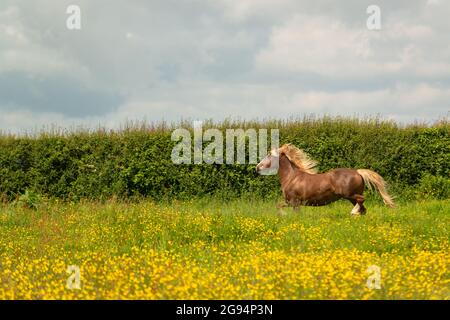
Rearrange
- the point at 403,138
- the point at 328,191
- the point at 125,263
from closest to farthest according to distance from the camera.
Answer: the point at 125,263 < the point at 328,191 < the point at 403,138

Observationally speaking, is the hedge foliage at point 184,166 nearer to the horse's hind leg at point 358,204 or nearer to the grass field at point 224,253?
the grass field at point 224,253

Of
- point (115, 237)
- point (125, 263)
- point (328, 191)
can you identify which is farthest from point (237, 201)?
point (125, 263)

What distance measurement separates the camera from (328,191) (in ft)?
56.4

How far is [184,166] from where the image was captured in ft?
74.5

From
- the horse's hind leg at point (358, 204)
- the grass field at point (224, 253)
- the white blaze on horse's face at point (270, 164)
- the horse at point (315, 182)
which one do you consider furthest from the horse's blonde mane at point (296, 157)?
the horse's hind leg at point (358, 204)

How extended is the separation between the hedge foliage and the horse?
4312 mm

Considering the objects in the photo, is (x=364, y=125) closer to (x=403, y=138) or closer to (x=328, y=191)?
(x=403, y=138)

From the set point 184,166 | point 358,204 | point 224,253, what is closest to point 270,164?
point 358,204

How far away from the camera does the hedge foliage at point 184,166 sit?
2252 cm

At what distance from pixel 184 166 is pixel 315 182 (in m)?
6.85

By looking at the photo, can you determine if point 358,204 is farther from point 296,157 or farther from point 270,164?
point 270,164

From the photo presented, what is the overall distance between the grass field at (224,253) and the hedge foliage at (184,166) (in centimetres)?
366
